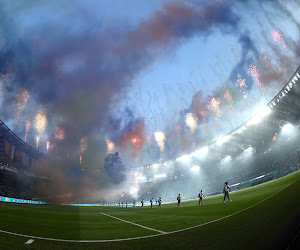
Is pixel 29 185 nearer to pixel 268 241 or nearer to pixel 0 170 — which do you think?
pixel 0 170

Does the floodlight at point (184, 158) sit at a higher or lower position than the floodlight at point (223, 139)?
lower

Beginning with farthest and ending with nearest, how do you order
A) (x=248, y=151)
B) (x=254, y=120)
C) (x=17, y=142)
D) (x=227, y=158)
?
(x=227, y=158) → (x=17, y=142) → (x=248, y=151) → (x=254, y=120)

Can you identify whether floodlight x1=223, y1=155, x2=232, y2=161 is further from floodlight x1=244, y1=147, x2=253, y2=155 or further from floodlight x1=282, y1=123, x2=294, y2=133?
floodlight x1=282, y1=123, x2=294, y2=133

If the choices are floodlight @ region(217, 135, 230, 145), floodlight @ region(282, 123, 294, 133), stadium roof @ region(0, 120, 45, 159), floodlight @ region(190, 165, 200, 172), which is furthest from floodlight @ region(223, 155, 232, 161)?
stadium roof @ region(0, 120, 45, 159)

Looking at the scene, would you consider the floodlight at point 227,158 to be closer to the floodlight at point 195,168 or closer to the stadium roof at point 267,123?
the stadium roof at point 267,123

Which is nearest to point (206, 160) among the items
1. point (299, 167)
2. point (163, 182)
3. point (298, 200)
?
point (163, 182)

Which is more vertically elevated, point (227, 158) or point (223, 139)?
point (223, 139)

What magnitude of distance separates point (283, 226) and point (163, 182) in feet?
271

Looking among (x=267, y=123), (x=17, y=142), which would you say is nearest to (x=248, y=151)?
(x=267, y=123)

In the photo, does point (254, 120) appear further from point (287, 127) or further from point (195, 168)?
point (195, 168)

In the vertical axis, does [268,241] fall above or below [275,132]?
below

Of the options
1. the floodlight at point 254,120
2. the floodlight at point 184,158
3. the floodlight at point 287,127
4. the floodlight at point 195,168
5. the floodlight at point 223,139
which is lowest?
the floodlight at point 195,168

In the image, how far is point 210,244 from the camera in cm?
458

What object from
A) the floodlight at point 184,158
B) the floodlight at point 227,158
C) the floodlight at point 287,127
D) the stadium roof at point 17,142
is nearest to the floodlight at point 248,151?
the floodlight at point 227,158
